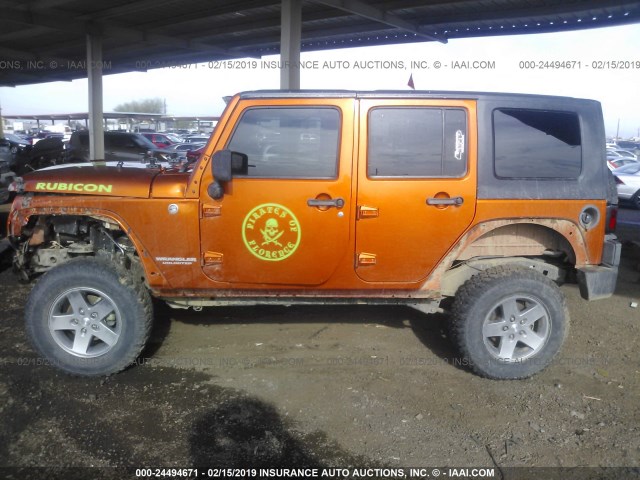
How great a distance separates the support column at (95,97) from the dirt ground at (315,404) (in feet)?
44.5

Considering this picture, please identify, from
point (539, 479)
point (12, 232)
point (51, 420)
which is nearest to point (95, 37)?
point (12, 232)

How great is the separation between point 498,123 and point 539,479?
2.30 metres

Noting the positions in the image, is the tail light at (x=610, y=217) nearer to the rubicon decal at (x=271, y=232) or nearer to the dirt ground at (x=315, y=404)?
the dirt ground at (x=315, y=404)

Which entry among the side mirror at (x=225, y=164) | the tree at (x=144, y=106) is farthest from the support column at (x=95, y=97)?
the tree at (x=144, y=106)

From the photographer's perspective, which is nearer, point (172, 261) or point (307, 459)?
point (307, 459)

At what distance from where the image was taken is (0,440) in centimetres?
291

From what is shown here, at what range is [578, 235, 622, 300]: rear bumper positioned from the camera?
3623 mm

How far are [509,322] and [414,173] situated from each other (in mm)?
1309

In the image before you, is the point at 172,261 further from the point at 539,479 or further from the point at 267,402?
the point at 539,479

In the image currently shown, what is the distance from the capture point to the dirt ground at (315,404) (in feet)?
9.38

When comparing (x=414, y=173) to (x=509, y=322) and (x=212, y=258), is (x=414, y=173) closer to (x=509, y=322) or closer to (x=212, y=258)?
(x=509, y=322)

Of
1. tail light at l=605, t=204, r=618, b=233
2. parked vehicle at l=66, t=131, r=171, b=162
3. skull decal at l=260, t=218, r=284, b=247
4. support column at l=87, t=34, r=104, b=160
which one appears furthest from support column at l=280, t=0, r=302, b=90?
tail light at l=605, t=204, r=618, b=233

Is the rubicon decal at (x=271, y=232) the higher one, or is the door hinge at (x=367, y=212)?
the door hinge at (x=367, y=212)

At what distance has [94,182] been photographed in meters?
3.58
